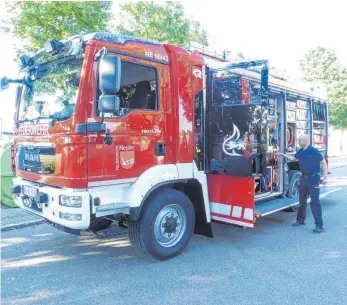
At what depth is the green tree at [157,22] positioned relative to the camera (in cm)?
1132

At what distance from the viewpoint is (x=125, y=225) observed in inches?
187

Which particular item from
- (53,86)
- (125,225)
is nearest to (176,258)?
(125,225)

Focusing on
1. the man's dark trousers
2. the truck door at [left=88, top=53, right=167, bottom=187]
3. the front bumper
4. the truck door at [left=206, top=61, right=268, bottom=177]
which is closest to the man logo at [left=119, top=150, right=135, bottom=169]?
the truck door at [left=88, top=53, right=167, bottom=187]

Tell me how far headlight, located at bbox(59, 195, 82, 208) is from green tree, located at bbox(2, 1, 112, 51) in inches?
247

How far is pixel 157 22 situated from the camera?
1138 cm

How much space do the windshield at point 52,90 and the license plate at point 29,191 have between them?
36.5 inches

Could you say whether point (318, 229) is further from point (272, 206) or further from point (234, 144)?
point (234, 144)

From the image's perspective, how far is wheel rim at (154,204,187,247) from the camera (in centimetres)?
426

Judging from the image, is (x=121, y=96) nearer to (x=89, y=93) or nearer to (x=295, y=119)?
(x=89, y=93)

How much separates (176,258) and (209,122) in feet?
6.81

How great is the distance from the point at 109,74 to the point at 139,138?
94 centimetres

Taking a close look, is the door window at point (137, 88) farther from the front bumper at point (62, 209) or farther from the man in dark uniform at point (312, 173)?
the man in dark uniform at point (312, 173)

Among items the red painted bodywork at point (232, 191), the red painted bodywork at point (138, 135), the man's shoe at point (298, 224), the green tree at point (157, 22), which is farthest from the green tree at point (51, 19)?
the man's shoe at point (298, 224)

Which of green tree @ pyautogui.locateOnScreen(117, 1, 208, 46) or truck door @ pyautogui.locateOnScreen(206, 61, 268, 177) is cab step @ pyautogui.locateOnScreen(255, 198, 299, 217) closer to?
truck door @ pyautogui.locateOnScreen(206, 61, 268, 177)
